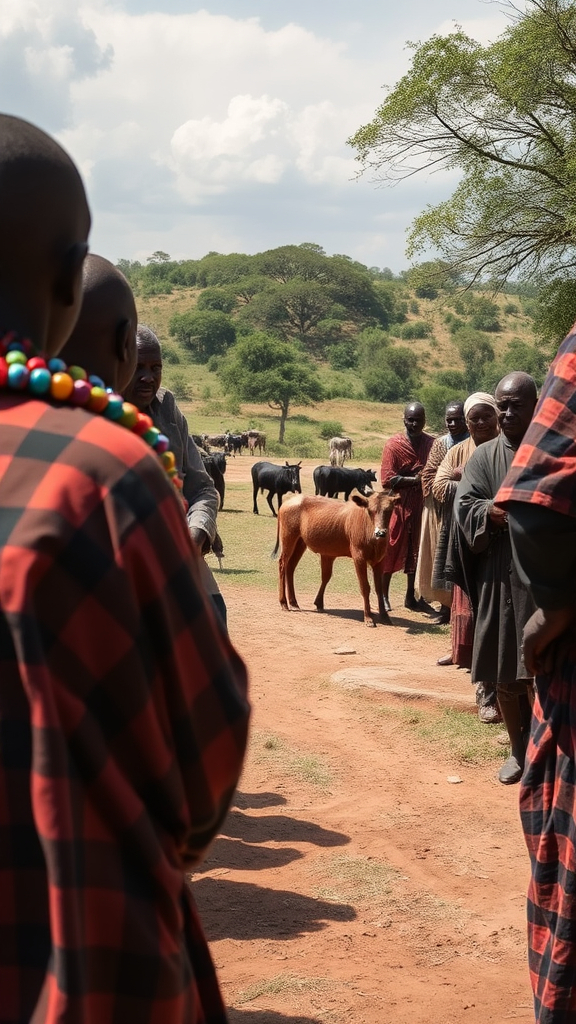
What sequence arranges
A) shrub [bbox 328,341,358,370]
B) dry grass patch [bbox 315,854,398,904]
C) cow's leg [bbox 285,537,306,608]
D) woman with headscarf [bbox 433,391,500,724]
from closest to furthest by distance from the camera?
1. dry grass patch [bbox 315,854,398,904]
2. woman with headscarf [bbox 433,391,500,724]
3. cow's leg [bbox 285,537,306,608]
4. shrub [bbox 328,341,358,370]

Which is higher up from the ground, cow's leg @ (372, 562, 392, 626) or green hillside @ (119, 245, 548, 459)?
A: green hillside @ (119, 245, 548, 459)

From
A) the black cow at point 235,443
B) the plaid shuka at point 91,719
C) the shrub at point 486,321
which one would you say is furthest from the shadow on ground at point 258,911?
the shrub at point 486,321

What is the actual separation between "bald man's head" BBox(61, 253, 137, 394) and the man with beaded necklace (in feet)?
1.39

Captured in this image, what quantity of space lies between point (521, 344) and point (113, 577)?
72.0 metres

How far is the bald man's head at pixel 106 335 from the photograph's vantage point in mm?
1879

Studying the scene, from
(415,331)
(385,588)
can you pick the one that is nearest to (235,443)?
(385,588)

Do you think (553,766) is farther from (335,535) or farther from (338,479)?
(338,479)

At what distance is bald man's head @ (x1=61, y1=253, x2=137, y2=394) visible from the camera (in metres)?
1.88

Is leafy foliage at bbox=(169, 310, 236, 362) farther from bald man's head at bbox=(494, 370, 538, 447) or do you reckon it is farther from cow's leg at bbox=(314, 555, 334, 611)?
bald man's head at bbox=(494, 370, 538, 447)

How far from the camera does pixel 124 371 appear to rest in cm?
190

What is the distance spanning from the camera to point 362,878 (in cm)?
481

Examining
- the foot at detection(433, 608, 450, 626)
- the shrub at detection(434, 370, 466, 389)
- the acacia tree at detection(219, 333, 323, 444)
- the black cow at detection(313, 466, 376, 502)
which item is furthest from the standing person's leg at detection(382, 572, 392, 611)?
the shrub at detection(434, 370, 466, 389)

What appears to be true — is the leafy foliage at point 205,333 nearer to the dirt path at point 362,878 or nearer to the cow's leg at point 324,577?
the cow's leg at point 324,577

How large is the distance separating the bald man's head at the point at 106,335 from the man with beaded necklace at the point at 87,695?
42cm
